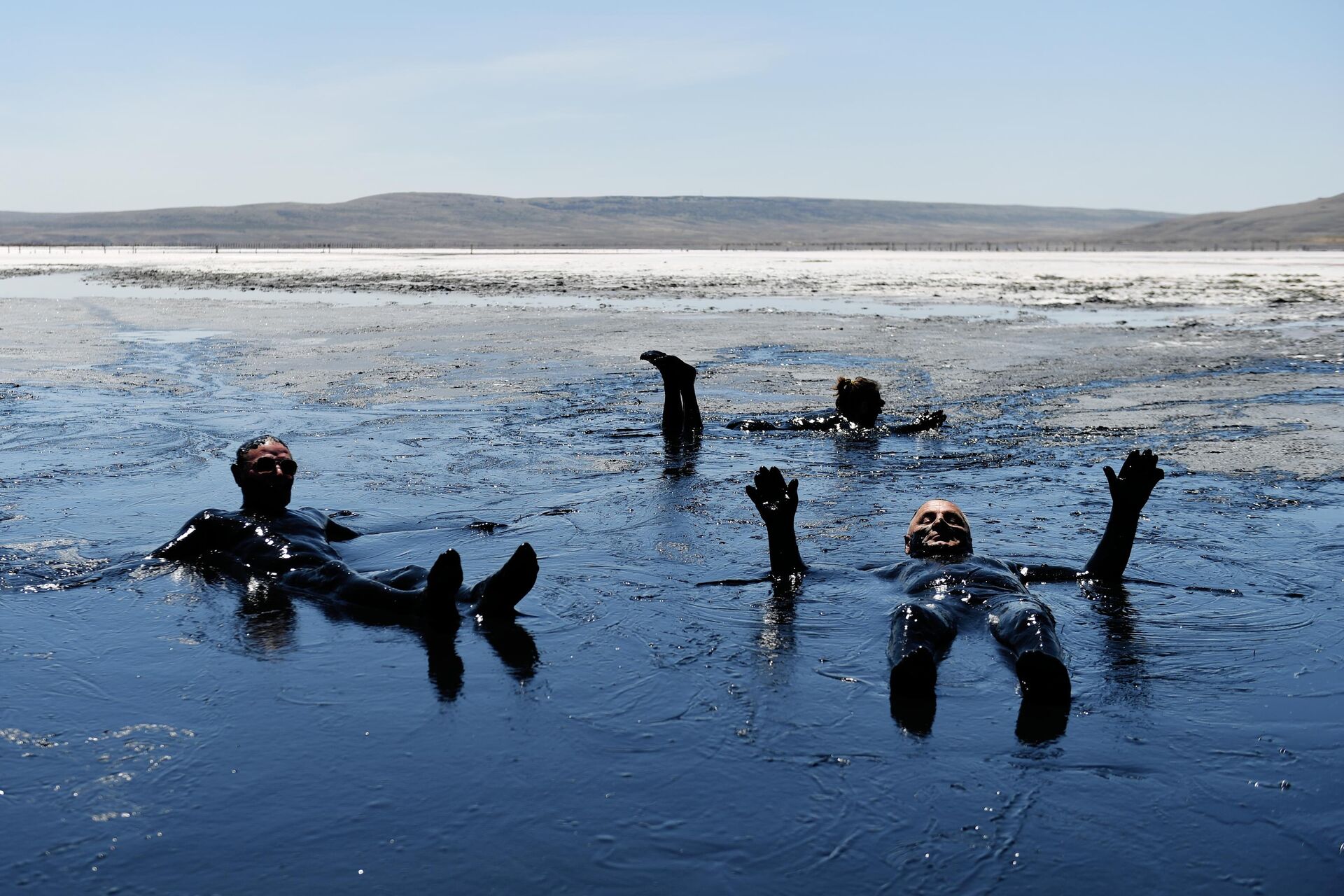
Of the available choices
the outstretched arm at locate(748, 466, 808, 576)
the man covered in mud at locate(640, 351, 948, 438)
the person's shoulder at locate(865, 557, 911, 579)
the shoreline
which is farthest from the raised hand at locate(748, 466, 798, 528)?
A: the man covered in mud at locate(640, 351, 948, 438)

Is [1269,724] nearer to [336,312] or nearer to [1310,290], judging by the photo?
[336,312]

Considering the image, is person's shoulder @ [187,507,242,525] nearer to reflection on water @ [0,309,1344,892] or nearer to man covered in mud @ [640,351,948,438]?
reflection on water @ [0,309,1344,892]

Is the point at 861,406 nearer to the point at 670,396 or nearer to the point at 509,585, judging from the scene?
the point at 670,396

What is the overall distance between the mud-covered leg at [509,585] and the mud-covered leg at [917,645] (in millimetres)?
1765

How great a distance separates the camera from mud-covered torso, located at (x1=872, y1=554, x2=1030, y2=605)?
21.8ft

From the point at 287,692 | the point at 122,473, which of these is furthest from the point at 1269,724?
the point at 122,473

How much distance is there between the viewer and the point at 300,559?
24.5 feet

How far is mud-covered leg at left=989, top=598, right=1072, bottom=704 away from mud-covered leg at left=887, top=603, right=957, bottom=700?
288mm

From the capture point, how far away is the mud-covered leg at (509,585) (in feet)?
20.6

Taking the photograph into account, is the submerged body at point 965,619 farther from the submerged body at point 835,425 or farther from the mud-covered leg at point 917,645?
the submerged body at point 835,425

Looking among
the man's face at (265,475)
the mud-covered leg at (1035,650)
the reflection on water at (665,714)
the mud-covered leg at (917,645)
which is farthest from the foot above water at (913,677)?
the man's face at (265,475)

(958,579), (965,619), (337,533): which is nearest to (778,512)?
(958,579)

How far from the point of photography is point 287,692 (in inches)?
216

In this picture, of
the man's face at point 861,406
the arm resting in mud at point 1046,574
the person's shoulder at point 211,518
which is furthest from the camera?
the man's face at point 861,406
